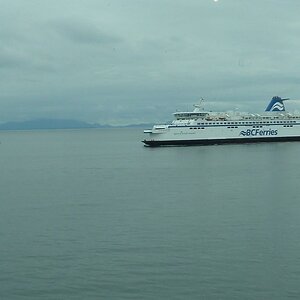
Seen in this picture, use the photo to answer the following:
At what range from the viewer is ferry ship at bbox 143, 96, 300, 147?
84.4 m

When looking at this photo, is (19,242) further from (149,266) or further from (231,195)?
(231,195)

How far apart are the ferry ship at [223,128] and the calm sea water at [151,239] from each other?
42082 mm

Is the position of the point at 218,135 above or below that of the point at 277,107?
below

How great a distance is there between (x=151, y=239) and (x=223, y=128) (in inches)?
2636

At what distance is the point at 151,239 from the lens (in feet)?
70.5

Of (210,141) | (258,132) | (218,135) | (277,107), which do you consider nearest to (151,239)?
(210,141)

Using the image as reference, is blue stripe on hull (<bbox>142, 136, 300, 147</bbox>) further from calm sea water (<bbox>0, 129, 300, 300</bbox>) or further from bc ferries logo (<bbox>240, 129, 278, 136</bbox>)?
calm sea water (<bbox>0, 129, 300, 300</bbox>)

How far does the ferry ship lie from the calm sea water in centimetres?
4208

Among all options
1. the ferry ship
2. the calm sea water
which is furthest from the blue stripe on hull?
the calm sea water

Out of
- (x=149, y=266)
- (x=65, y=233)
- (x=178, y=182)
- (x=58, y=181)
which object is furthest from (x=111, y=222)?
(x=58, y=181)

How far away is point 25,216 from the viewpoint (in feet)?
89.6

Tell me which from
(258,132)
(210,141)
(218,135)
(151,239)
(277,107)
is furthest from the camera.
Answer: (277,107)

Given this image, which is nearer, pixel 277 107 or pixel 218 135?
pixel 218 135

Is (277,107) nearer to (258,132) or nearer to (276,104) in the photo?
(276,104)
